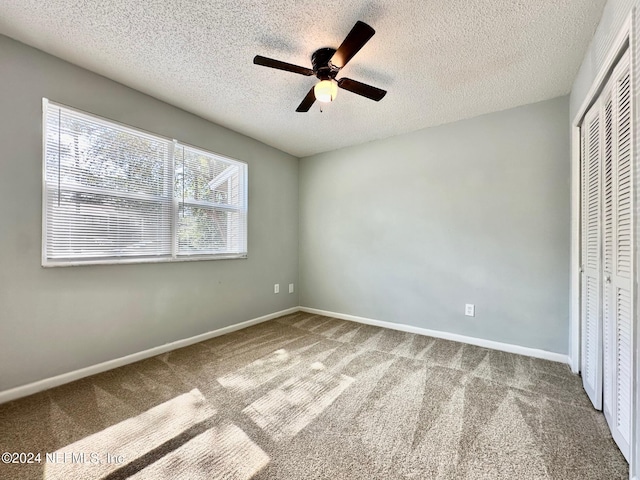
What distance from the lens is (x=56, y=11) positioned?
5.29 feet

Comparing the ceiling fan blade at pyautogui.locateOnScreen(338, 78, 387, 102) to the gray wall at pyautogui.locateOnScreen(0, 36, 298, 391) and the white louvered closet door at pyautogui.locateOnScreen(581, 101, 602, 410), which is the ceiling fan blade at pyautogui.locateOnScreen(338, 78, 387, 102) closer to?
the white louvered closet door at pyautogui.locateOnScreen(581, 101, 602, 410)

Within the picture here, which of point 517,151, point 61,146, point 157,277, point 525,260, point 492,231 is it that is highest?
point 517,151

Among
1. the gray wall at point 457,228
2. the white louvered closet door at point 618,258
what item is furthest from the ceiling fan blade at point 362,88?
the gray wall at point 457,228

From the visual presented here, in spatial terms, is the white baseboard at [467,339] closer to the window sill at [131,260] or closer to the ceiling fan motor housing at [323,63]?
the window sill at [131,260]

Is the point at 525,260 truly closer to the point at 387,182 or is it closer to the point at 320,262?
the point at 387,182

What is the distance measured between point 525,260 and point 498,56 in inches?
71.8

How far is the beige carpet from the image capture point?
132cm

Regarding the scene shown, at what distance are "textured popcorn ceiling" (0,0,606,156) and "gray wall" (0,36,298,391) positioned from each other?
0.64 ft

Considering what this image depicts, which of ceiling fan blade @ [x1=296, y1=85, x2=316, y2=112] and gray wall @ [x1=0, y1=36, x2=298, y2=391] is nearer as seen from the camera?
gray wall @ [x1=0, y1=36, x2=298, y2=391]

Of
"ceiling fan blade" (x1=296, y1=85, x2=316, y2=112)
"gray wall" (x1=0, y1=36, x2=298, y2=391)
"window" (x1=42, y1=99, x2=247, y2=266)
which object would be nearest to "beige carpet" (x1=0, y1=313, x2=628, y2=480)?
"gray wall" (x1=0, y1=36, x2=298, y2=391)

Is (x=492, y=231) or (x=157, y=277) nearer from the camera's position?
(x=157, y=277)

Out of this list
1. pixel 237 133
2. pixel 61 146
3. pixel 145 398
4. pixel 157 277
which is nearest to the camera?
pixel 145 398

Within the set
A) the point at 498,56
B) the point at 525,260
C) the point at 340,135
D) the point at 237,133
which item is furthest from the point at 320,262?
the point at 498,56

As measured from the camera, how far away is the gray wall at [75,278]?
6.07 ft
